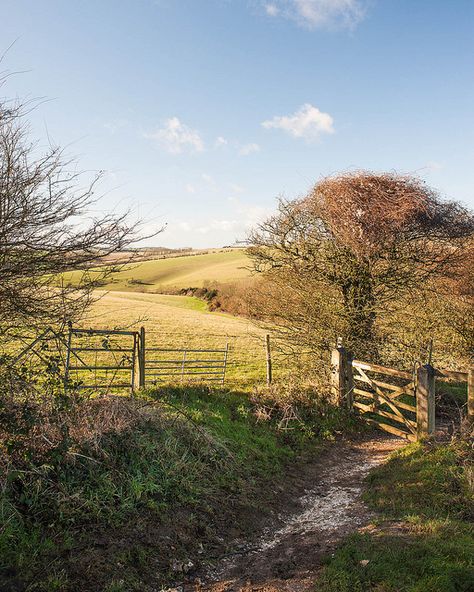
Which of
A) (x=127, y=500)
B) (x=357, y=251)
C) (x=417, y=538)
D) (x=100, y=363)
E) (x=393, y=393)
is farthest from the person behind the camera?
(x=100, y=363)

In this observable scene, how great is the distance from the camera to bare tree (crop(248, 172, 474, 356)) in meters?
11.6

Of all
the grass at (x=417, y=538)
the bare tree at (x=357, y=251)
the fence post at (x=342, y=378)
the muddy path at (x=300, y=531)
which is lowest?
the muddy path at (x=300, y=531)

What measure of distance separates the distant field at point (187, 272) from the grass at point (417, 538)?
46.5 m

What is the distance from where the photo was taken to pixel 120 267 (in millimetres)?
6441

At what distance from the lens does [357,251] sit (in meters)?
11.7

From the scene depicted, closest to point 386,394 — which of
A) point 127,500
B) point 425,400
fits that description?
point 425,400

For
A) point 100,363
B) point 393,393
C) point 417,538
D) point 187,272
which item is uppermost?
point 187,272

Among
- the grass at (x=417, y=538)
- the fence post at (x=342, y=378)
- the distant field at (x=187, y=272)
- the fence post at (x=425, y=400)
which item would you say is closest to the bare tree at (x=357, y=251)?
the fence post at (x=342, y=378)

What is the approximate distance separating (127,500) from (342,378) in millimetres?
7065

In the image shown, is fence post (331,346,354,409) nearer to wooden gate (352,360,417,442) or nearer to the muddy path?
wooden gate (352,360,417,442)

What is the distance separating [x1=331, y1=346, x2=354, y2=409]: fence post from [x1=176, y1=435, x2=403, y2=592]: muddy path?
195cm

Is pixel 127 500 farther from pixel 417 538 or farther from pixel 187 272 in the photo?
pixel 187 272

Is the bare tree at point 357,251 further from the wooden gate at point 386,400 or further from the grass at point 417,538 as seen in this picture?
the grass at point 417,538

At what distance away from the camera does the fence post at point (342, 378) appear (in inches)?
431
